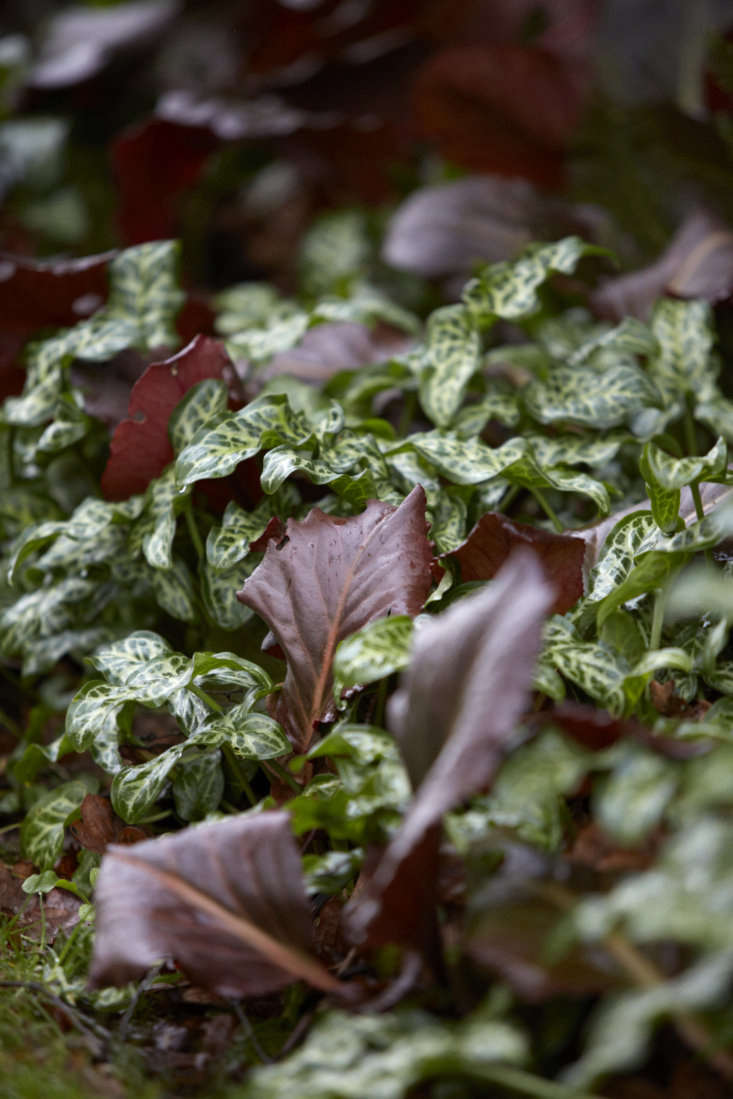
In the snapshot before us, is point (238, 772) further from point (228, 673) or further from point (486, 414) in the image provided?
point (486, 414)

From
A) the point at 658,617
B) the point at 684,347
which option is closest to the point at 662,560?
the point at 658,617

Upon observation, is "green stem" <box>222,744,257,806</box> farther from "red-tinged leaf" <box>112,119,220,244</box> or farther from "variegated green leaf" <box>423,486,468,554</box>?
"red-tinged leaf" <box>112,119,220,244</box>

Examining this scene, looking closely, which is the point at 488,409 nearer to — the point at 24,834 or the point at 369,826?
the point at 369,826

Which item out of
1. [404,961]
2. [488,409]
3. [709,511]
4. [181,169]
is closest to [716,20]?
[181,169]

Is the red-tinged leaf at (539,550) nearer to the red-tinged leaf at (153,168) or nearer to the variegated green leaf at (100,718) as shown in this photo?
the variegated green leaf at (100,718)

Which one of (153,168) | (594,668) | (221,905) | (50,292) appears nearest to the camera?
(221,905)

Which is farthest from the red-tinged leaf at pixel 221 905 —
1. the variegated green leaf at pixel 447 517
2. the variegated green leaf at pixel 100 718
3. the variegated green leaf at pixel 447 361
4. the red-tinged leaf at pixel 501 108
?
the red-tinged leaf at pixel 501 108
